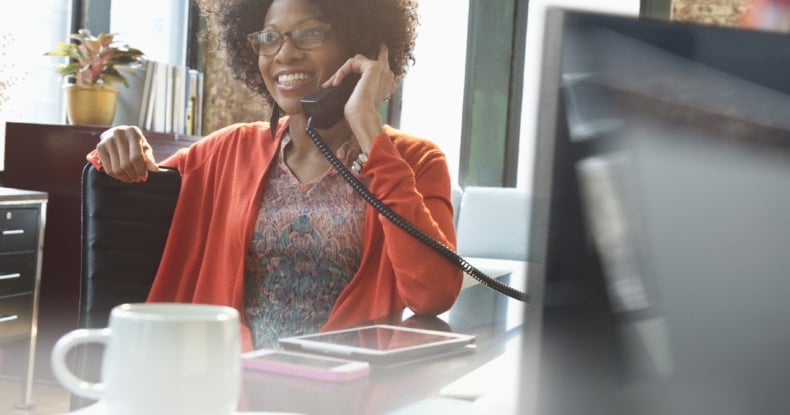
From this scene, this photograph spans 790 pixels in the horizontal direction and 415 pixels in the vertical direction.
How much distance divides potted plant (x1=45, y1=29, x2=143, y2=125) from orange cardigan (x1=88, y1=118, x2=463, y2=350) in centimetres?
223

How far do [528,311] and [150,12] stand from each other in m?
4.77

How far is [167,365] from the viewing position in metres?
0.49

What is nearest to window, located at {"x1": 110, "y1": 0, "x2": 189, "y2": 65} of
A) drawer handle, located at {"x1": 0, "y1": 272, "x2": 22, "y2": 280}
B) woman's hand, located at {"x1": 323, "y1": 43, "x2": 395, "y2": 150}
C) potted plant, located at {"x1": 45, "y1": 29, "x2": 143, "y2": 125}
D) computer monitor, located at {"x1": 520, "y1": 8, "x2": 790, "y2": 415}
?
potted plant, located at {"x1": 45, "y1": 29, "x2": 143, "y2": 125}

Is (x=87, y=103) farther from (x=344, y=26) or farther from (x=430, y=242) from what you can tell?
(x=430, y=242)

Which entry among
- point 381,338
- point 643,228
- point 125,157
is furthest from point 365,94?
point 643,228

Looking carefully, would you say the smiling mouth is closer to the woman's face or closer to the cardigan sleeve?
the woman's face

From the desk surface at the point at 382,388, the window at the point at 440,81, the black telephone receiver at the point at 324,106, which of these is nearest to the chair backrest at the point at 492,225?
the window at the point at 440,81

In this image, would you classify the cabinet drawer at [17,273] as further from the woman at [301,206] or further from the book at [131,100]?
the woman at [301,206]

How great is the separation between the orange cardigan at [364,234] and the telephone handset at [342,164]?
0.5 inches

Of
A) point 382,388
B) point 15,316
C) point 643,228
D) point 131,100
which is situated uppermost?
point 131,100

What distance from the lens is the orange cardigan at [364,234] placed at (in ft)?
Answer: 5.16

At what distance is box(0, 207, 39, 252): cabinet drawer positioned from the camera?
3145 millimetres

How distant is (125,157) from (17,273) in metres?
1.93

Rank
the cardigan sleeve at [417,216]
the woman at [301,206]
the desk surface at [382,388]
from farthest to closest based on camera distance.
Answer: the woman at [301,206], the cardigan sleeve at [417,216], the desk surface at [382,388]
